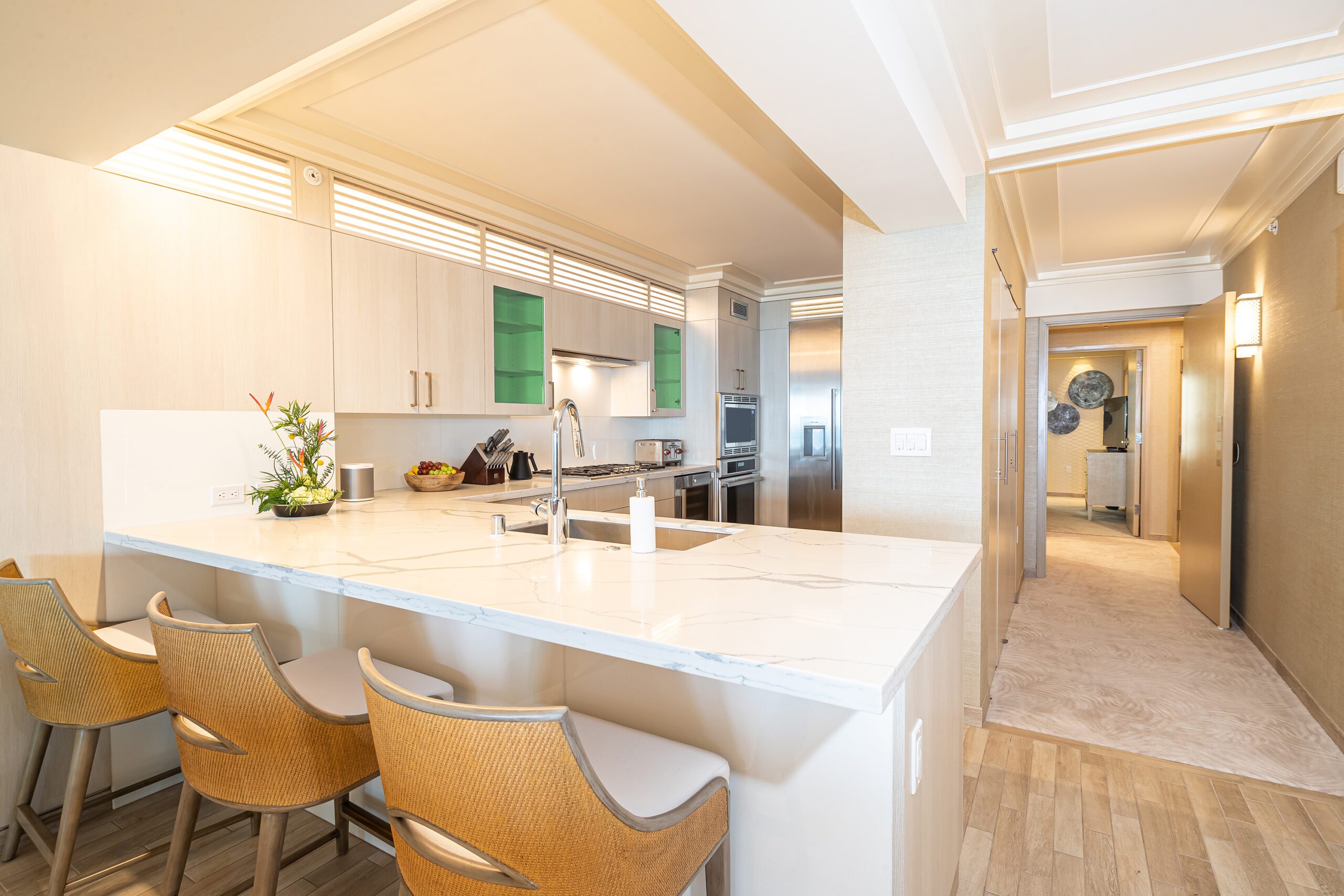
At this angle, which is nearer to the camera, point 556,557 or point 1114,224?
point 556,557

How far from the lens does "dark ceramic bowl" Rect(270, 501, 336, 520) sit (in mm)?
2264

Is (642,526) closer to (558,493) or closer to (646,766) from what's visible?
(558,493)

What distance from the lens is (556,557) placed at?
1.57 meters

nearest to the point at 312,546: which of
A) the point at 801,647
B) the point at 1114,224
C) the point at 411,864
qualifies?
the point at 411,864

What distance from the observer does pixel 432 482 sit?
10.9 ft

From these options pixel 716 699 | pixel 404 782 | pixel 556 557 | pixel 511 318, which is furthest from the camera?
pixel 511 318

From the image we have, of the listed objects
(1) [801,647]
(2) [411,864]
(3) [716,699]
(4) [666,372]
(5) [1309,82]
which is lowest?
(2) [411,864]

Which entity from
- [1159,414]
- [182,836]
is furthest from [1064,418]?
[182,836]

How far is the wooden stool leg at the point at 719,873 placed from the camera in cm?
117

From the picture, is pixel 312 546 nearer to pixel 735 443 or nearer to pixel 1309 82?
pixel 1309 82

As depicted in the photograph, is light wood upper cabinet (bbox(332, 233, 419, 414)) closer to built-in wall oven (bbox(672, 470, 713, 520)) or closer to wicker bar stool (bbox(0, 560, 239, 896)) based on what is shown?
wicker bar stool (bbox(0, 560, 239, 896))

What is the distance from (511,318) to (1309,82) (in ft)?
11.2

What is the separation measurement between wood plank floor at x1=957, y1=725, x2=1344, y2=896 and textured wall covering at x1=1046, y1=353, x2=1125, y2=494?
7.72m

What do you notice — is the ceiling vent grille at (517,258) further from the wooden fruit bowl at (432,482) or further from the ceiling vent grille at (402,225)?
the wooden fruit bowl at (432,482)
